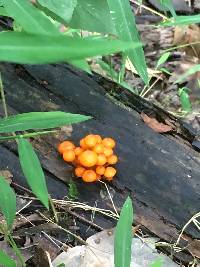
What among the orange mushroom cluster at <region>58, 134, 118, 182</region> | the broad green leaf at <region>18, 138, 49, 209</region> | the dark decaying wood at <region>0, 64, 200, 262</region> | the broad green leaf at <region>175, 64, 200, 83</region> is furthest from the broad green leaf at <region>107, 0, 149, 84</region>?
the broad green leaf at <region>175, 64, 200, 83</region>

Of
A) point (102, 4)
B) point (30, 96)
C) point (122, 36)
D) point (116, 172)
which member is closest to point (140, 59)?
point (122, 36)

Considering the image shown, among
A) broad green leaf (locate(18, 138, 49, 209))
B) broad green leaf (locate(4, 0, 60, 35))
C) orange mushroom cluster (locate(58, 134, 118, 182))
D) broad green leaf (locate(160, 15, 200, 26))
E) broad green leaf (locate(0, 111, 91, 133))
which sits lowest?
orange mushroom cluster (locate(58, 134, 118, 182))

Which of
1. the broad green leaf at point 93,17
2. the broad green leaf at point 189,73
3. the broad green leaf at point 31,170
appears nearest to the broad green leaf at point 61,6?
the broad green leaf at point 93,17

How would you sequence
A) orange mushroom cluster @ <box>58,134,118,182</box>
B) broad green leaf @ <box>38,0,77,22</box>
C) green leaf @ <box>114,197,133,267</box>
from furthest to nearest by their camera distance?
orange mushroom cluster @ <box>58,134,118,182</box> < green leaf @ <box>114,197,133,267</box> < broad green leaf @ <box>38,0,77,22</box>

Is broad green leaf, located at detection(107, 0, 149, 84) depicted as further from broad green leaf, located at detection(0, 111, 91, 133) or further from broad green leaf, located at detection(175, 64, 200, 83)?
broad green leaf, located at detection(175, 64, 200, 83)

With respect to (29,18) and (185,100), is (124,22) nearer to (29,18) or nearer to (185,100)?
(29,18)
